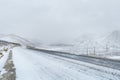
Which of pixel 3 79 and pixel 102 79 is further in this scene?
pixel 3 79

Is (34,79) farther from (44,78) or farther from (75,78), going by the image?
(75,78)

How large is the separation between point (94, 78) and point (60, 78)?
195cm

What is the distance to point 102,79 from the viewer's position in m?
13.1

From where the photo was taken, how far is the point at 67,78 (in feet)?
45.7

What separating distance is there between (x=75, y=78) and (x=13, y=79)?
3673 millimetres

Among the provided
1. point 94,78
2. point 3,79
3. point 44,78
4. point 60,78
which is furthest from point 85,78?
point 3,79

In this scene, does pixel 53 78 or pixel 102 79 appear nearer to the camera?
pixel 102 79

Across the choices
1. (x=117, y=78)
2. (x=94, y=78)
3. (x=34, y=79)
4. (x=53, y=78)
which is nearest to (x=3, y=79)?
(x=34, y=79)

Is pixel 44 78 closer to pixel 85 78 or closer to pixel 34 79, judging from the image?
pixel 34 79

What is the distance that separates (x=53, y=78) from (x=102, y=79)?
114 inches

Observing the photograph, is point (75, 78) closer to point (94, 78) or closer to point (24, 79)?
point (94, 78)

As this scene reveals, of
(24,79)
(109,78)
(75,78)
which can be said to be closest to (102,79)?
(109,78)

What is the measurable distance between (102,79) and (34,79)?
13.2 feet

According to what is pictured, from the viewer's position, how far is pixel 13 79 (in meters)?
14.4
